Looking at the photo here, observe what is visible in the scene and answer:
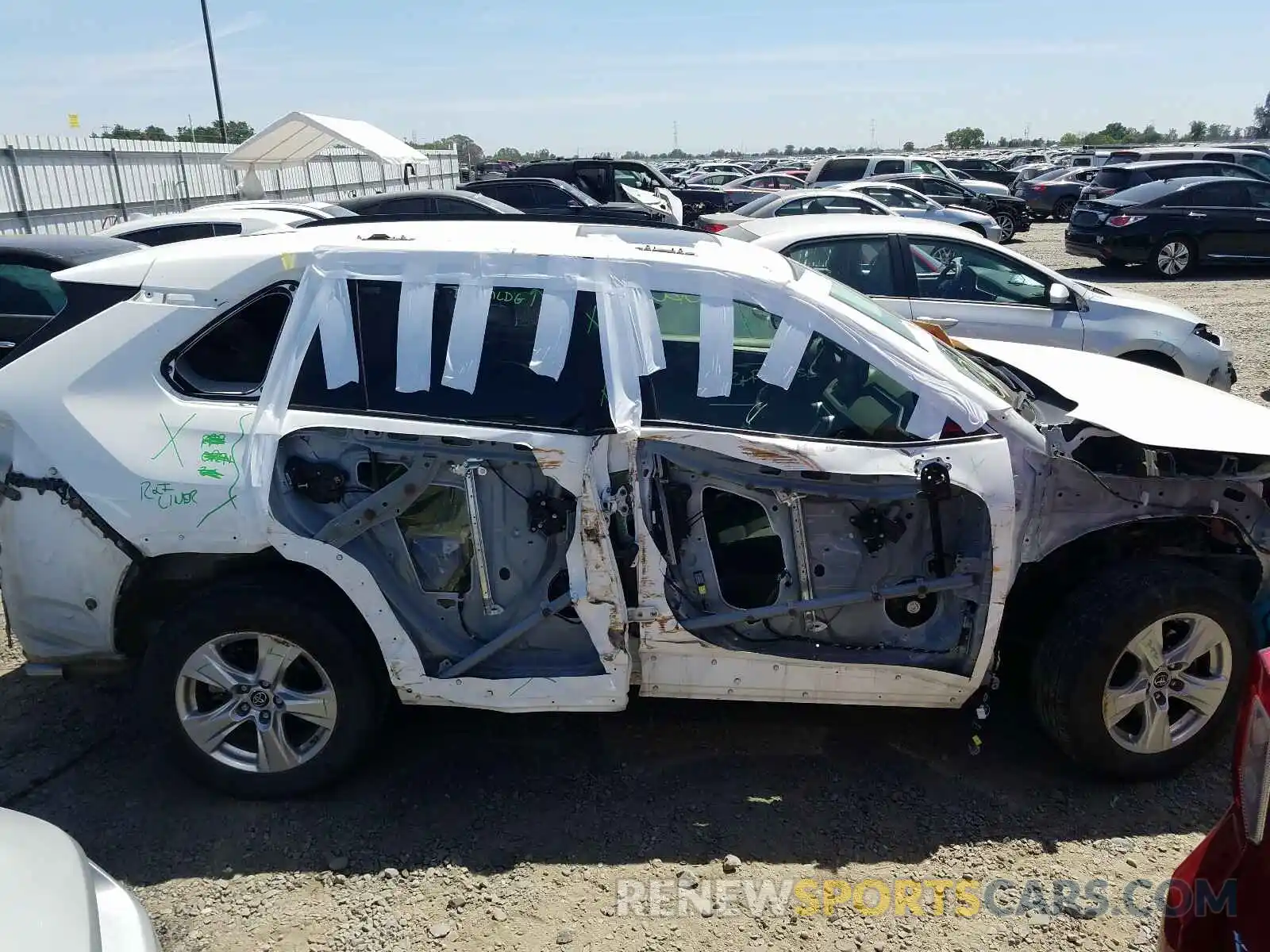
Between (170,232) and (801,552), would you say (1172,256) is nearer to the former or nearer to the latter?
(170,232)

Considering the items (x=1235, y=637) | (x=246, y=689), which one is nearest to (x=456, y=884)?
(x=246, y=689)

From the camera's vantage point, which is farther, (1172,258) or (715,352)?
(1172,258)

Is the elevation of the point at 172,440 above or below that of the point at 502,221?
below

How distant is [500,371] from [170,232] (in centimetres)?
776

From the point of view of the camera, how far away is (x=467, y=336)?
10.3ft

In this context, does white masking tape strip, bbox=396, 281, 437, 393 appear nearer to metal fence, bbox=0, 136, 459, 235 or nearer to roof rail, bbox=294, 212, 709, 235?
roof rail, bbox=294, 212, 709, 235

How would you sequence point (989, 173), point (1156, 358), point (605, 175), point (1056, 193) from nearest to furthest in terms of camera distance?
point (1156, 358) → point (605, 175) → point (1056, 193) → point (989, 173)

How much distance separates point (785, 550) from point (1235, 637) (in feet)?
5.37

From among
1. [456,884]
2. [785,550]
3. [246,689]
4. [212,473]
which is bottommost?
[456,884]

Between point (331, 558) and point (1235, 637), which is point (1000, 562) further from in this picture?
point (331, 558)

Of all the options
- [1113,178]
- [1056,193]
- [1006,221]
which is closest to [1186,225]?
[1113,178]

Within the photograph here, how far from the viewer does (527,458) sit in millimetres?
3068

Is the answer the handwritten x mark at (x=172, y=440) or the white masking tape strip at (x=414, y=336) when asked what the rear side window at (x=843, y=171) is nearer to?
the white masking tape strip at (x=414, y=336)

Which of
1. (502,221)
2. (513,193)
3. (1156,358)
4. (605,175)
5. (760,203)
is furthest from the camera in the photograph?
(605,175)
